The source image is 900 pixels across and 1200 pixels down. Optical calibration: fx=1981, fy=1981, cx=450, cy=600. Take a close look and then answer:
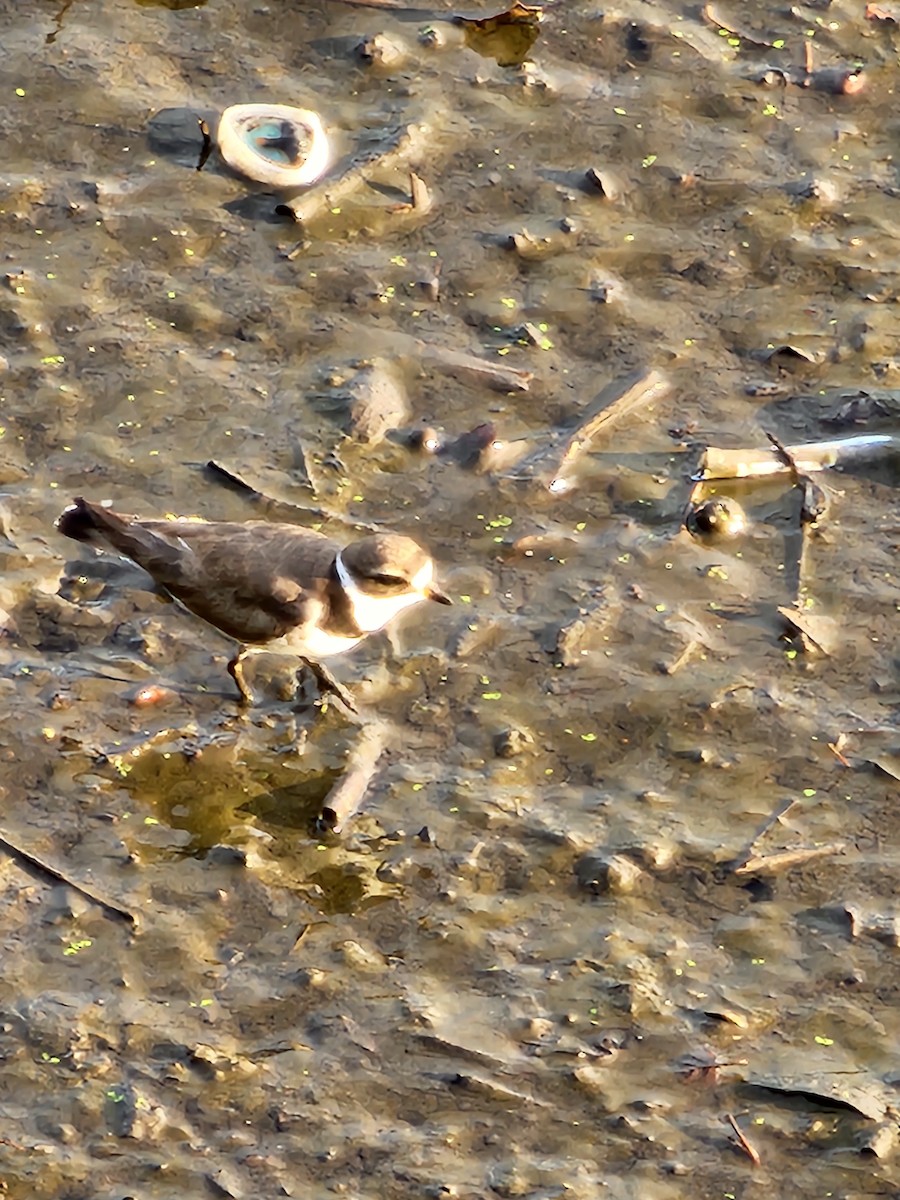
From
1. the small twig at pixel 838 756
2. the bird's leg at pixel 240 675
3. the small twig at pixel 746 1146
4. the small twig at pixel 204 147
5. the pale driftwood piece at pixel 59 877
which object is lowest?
the pale driftwood piece at pixel 59 877

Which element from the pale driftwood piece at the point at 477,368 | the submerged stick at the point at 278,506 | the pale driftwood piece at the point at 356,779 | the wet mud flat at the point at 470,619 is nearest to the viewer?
the wet mud flat at the point at 470,619

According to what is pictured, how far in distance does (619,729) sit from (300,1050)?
2013mm

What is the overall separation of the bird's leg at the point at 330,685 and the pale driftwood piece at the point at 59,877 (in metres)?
1.37

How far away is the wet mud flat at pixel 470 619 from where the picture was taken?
688cm

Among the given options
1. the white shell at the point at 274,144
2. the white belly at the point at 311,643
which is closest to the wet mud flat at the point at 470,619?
the white shell at the point at 274,144

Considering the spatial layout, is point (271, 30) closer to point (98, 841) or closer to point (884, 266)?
point (884, 266)

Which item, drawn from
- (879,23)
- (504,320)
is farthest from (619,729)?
(879,23)

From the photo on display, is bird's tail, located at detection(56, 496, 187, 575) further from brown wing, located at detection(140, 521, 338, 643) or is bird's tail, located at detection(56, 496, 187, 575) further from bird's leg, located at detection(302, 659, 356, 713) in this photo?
bird's leg, located at detection(302, 659, 356, 713)

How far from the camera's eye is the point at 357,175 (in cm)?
1051

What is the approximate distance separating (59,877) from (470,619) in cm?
215

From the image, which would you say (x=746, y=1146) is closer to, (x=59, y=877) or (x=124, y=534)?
(x=59, y=877)

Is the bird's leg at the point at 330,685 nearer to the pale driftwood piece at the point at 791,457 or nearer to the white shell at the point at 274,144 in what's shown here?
the pale driftwood piece at the point at 791,457

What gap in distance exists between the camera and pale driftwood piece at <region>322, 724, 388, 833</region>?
25.6ft

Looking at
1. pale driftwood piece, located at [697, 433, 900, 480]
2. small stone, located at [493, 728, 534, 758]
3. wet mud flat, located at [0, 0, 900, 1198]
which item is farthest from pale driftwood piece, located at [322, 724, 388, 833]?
pale driftwood piece, located at [697, 433, 900, 480]
